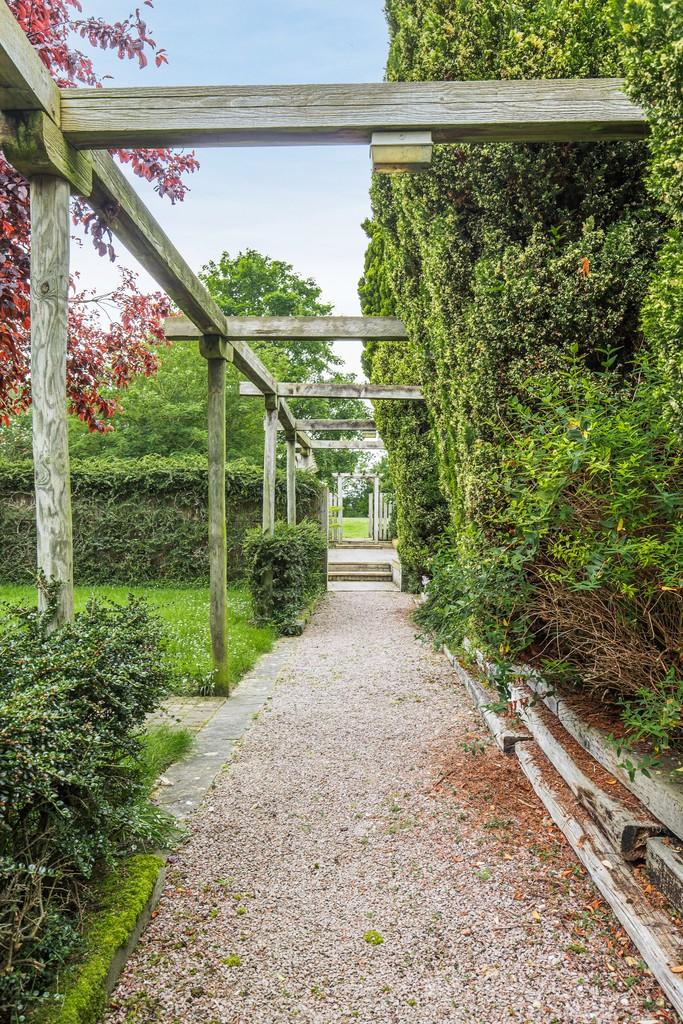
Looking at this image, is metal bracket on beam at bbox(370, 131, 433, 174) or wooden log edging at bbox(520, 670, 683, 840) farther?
metal bracket on beam at bbox(370, 131, 433, 174)

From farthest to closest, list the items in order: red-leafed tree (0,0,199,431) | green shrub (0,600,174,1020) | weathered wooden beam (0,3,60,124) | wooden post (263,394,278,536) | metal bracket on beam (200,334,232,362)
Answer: wooden post (263,394,278,536) → metal bracket on beam (200,334,232,362) → red-leafed tree (0,0,199,431) → weathered wooden beam (0,3,60,124) → green shrub (0,600,174,1020)

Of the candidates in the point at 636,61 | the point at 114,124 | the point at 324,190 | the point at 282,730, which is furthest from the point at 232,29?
the point at 282,730

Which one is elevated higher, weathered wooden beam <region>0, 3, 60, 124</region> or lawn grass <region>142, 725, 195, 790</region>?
weathered wooden beam <region>0, 3, 60, 124</region>

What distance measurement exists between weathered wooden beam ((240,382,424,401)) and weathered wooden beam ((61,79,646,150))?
5626 mm

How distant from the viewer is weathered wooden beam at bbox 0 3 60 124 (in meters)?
2.08

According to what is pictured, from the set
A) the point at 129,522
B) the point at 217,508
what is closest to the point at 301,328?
the point at 217,508

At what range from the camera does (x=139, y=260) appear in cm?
362

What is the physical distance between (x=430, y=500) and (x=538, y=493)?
6526mm

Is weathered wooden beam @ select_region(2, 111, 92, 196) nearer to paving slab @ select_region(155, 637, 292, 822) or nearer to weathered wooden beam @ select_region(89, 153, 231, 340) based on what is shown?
weathered wooden beam @ select_region(89, 153, 231, 340)

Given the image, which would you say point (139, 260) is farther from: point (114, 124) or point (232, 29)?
point (232, 29)

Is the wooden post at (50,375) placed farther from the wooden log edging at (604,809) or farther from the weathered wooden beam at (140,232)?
the wooden log edging at (604,809)

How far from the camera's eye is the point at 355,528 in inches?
1061

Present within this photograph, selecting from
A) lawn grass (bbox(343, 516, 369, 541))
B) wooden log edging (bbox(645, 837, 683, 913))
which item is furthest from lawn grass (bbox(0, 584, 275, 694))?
lawn grass (bbox(343, 516, 369, 541))

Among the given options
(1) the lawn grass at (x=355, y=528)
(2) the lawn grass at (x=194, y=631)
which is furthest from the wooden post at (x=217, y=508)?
(1) the lawn grass at (x=355, y=528)
